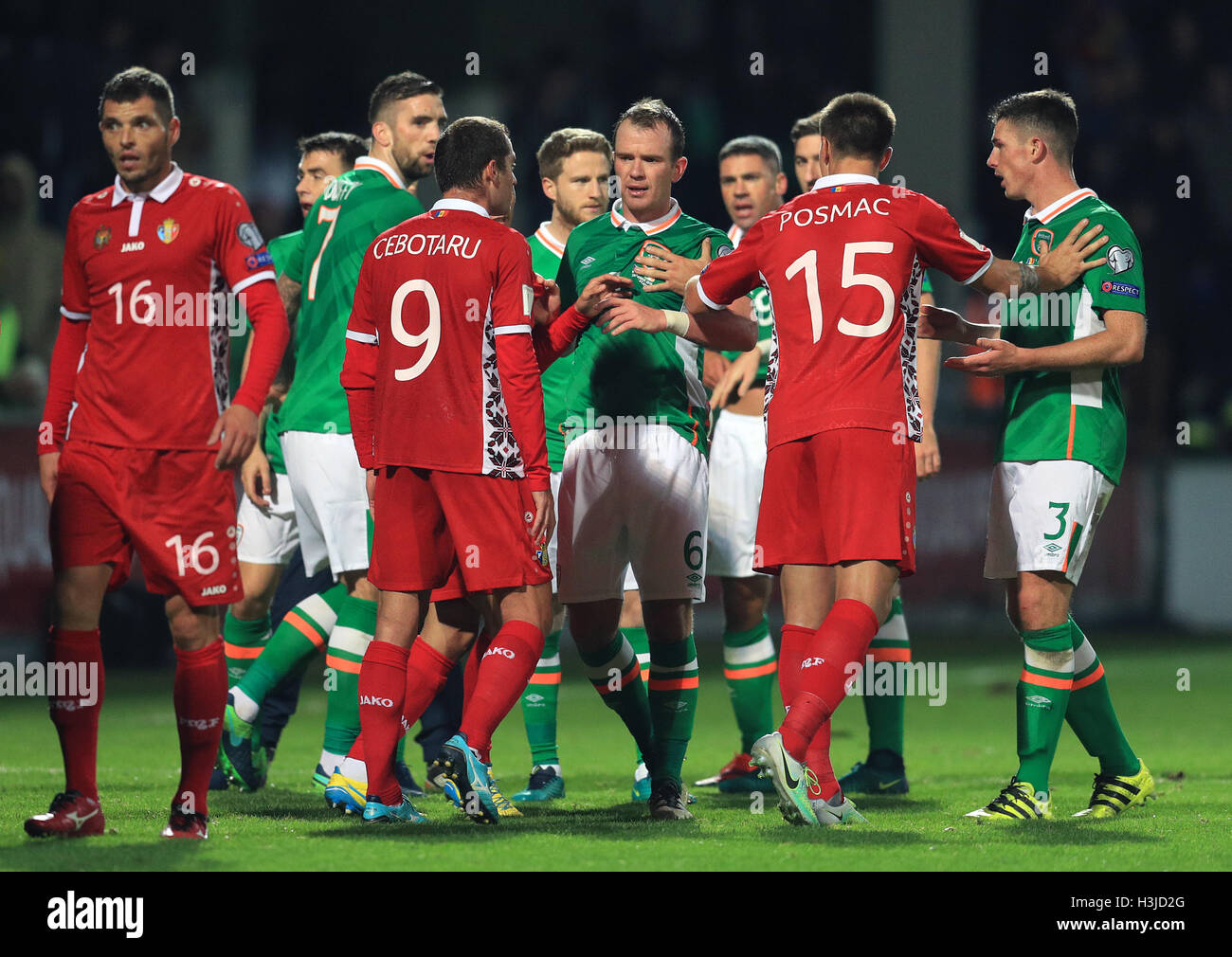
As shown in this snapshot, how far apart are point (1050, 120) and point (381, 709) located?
2922 millimetres

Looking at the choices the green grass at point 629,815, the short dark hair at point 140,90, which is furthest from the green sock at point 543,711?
the short dark hair at point 140,90

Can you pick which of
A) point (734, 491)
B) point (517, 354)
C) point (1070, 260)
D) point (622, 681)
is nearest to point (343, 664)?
point (622, 681)

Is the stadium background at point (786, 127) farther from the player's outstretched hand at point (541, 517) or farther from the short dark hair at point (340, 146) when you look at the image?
the player's outstretched hand at point (541, 517)

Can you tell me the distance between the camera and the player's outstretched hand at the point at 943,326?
18.5 ft

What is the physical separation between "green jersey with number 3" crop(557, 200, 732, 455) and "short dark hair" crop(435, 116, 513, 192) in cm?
63

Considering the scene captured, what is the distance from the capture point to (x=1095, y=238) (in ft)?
18.9

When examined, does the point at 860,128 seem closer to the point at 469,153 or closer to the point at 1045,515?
the point at 469,153

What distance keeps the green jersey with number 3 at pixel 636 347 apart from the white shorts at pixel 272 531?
156cm

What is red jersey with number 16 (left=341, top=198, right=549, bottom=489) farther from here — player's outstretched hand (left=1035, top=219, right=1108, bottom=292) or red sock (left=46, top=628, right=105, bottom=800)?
player's outstretched hand (left=1035, top=219, right=1108, bottom=292)

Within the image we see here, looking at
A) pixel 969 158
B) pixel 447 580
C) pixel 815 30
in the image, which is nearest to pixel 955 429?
pixel 969 158

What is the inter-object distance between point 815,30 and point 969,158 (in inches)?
115

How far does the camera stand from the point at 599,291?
551 centimetres

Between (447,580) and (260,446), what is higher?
(260,446)

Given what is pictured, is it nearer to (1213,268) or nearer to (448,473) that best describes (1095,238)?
(448,473)
